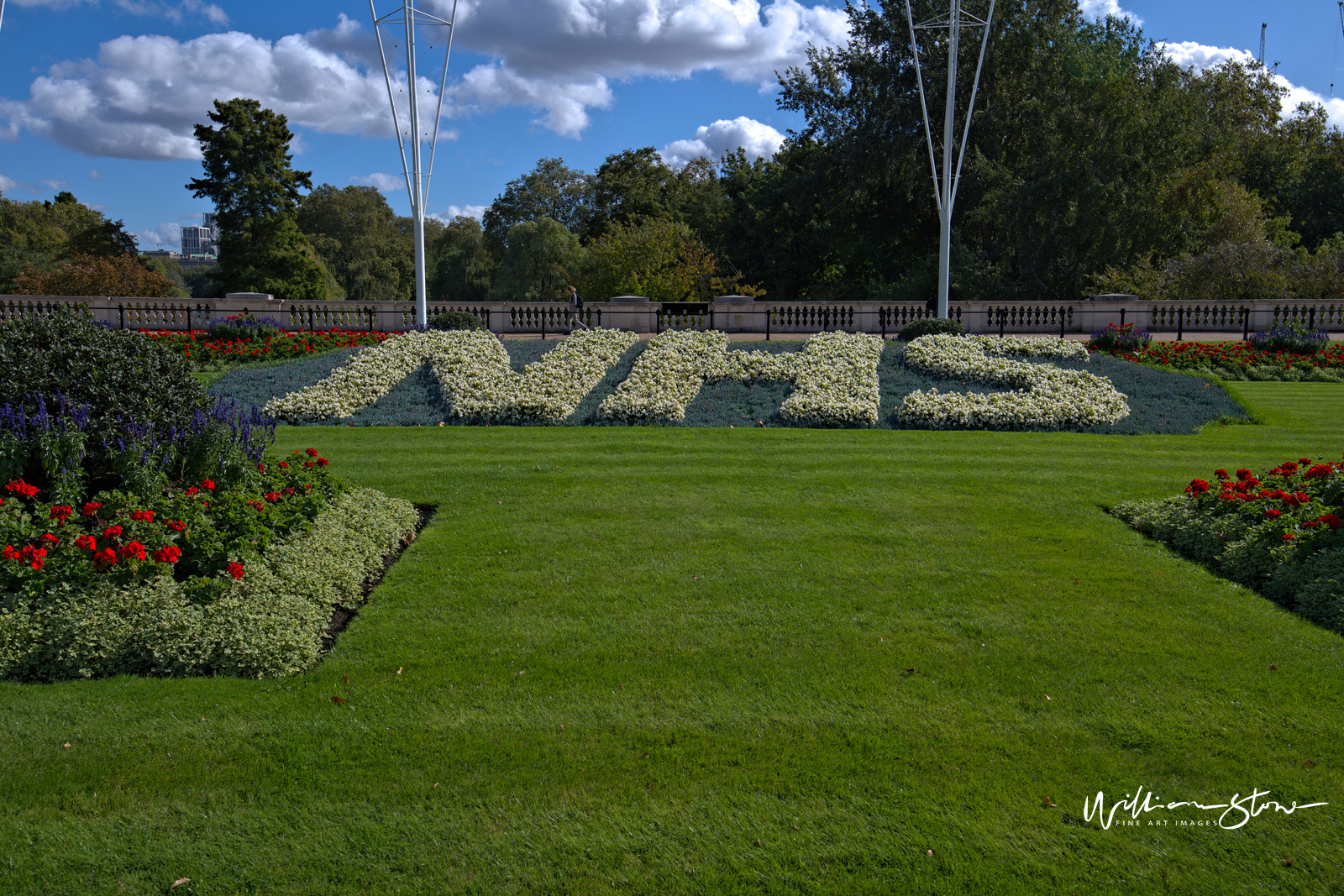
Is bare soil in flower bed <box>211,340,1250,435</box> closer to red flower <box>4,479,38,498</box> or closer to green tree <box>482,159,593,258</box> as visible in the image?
red flower <box>4,479,38,498</box>

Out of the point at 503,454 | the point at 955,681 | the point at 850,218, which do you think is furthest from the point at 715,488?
the point at 850,218

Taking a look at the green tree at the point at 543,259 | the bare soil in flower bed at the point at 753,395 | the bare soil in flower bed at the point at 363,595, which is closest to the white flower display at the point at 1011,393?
the bare soil in flower bed at the point at 753,395

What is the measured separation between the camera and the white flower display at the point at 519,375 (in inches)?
535

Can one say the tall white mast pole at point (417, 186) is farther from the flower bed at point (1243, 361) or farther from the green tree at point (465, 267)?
the green tree at point (465, 267)

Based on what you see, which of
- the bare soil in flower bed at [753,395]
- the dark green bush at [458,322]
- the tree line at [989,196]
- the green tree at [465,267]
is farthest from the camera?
the green tree at [465,267]

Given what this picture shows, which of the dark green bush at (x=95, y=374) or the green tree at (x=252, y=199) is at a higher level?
the green tree at (x=252, y=199)

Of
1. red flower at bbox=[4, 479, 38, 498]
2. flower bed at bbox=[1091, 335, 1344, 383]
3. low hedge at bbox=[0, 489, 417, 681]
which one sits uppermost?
flower bed at bbox=[1091, 335, 1344, 383]

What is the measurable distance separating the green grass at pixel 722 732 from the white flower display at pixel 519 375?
243 inches

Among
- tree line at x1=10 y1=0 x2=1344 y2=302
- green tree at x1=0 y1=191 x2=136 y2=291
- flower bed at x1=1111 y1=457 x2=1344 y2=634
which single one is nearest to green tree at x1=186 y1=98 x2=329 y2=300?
tree line at x1=10 y1=0 x2=1344 y2=302

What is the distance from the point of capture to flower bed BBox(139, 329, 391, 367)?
17.8m

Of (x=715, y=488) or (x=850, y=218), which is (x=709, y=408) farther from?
(x=850, y=218)

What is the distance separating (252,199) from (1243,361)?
4933 cm

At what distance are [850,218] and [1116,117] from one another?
505 inches

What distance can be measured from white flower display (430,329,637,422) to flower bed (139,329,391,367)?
3029 mm
